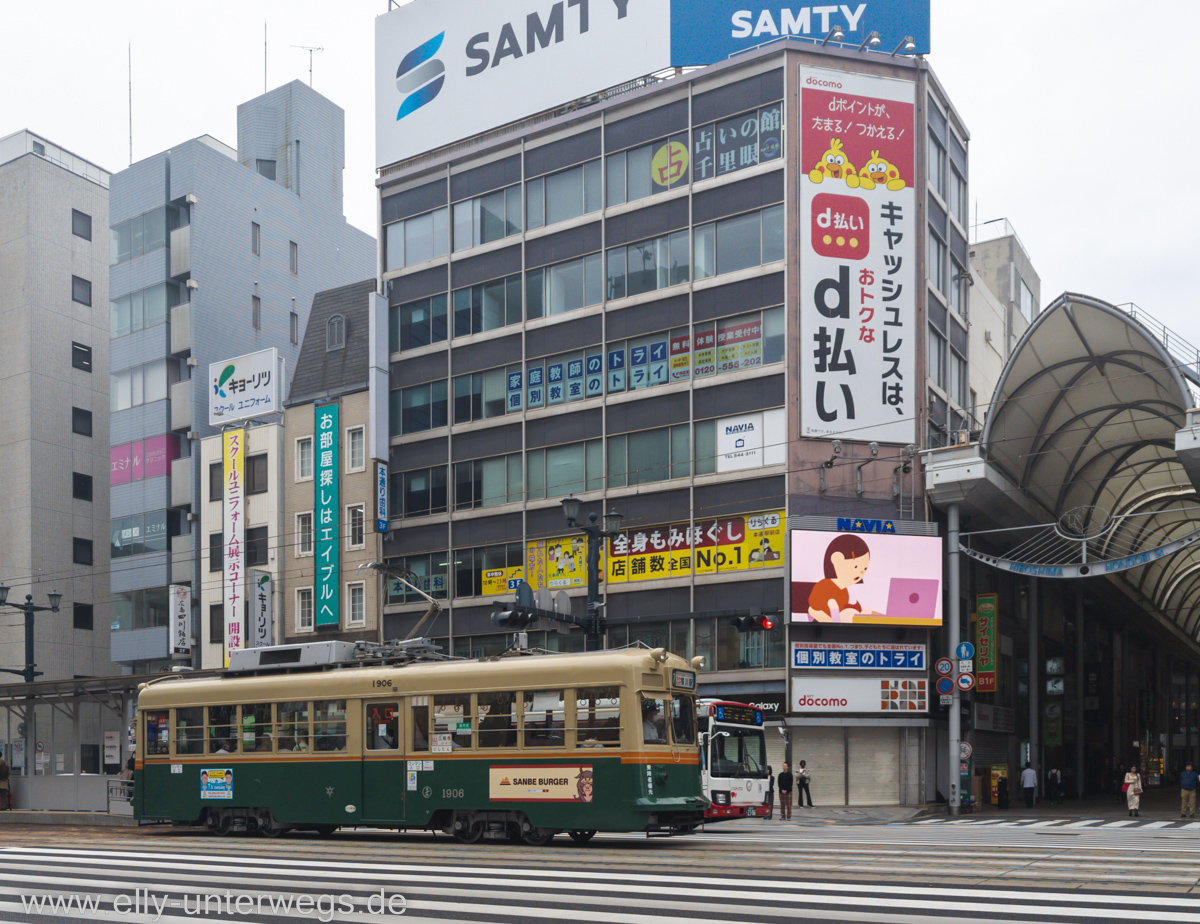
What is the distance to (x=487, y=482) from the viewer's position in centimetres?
4503

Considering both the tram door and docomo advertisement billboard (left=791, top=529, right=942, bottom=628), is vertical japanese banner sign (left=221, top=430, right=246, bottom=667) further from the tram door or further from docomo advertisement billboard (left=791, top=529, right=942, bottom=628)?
A: the tram door

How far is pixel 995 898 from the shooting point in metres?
12.0

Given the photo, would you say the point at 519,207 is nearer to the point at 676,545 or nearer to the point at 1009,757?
the point at 676,545

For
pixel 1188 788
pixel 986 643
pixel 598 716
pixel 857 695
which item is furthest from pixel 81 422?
pixel 1188 788

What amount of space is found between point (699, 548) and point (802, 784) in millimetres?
8204

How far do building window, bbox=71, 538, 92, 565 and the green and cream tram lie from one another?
40907 millimetres

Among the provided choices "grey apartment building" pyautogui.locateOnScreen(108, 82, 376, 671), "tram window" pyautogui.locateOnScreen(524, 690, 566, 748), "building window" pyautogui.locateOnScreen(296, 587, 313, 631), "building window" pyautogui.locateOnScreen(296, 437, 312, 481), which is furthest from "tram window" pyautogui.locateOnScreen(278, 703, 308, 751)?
"grey apartment building" pyautogui.locateOnScreen(108, 82, 376, 671)

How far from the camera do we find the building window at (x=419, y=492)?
152 ft

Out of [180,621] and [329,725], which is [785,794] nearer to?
[329,725]

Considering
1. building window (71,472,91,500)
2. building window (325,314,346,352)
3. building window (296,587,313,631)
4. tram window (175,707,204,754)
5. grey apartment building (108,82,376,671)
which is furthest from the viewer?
building window (71,472,91,500)

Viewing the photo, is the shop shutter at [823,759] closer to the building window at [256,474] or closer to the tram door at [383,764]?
the tram door at [383,764]

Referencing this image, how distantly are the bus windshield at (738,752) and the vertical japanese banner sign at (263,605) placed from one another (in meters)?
28.8

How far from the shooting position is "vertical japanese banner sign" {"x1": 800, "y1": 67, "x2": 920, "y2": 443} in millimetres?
38500

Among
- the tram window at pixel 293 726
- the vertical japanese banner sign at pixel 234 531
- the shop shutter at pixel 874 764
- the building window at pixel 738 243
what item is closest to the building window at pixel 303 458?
the vertical japanese banner sign at pixel 234 531
